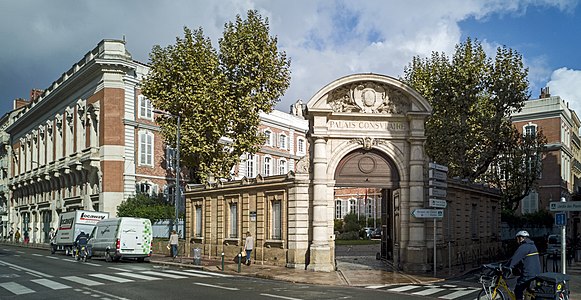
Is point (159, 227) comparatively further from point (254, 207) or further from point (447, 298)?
point (447, 298)

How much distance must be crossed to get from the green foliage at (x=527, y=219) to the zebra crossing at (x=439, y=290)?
2808 cm

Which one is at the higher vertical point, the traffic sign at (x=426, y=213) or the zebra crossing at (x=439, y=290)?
the traffic sign at (x=426, y=213)

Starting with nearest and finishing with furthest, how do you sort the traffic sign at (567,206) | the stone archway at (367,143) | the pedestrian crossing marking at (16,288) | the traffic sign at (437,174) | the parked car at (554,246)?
the traffic sign at (567,206) < the pedestrian crossing marking at (16,288) < the traffic sign at (437,174) < the stone archway at (367,143) < the parked car at (554,246)

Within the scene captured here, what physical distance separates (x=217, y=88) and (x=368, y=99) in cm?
1239

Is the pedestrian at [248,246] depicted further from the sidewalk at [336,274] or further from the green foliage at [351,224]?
the green foliage at [351,224]

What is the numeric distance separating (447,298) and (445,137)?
76.4ft

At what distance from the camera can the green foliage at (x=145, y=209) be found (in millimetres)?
42906

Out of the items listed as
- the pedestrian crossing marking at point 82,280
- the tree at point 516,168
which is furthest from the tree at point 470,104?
the pedestrian crossing marking at point 82,280

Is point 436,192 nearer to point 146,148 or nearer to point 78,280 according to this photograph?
point 78,280

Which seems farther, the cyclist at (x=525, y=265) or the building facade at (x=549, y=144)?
the building facade at (x=549, y=144)

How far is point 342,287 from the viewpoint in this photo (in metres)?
19.6

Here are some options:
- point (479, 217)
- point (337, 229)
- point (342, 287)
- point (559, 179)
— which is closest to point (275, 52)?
point (479, 217)

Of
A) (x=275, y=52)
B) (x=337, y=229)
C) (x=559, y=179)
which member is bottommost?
(x=337, y=229)

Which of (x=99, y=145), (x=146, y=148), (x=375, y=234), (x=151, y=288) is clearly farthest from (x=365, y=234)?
(x=151, y=288)
